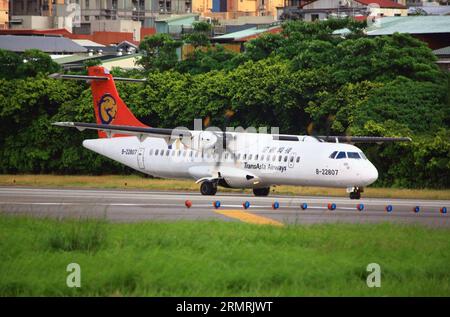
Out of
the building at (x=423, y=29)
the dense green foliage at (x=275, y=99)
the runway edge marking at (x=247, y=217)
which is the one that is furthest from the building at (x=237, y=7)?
the runway edge marking at (x=247, y=217)

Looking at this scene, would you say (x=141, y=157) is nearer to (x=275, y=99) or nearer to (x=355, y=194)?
Result: (x=355, y=194)

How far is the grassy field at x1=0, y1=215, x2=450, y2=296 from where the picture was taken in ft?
54.4

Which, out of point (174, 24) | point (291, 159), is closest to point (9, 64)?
point (291, 159)

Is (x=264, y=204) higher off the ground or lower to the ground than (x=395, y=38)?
lower

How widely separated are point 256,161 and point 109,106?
8940 mm

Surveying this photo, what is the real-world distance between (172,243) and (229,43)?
236 ft

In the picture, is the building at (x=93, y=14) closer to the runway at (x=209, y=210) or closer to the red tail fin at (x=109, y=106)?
the red tail fin at (x=109, y=106)

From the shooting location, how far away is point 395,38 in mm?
57531

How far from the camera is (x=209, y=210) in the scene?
29.9 metres

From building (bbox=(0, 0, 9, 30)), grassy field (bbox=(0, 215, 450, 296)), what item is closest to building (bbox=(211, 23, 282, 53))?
building (bbox=(0, 0, 9, 30))

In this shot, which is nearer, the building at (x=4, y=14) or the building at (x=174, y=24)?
the building at (x=174, y=24)

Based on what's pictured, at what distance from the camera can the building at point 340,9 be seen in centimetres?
10262
